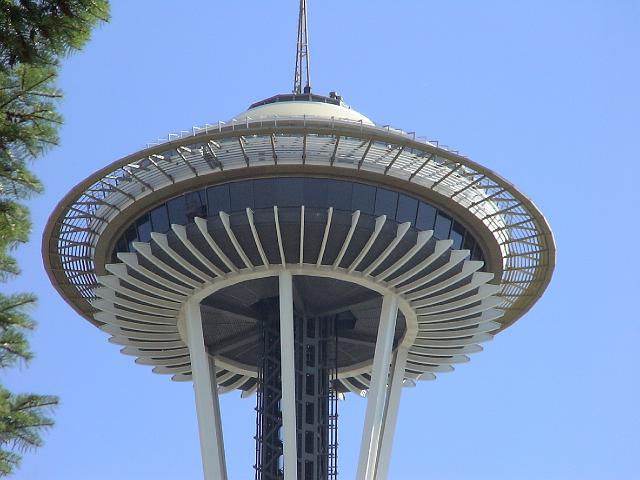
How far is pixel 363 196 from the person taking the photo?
47.2m

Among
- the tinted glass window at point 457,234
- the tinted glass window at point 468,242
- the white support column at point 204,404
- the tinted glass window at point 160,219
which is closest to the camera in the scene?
the tinted glass window at point 160,219

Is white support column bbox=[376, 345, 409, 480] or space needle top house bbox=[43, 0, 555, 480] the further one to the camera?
white support column bbox=[376, 345, 409, 480]

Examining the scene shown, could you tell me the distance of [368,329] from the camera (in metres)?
54.2

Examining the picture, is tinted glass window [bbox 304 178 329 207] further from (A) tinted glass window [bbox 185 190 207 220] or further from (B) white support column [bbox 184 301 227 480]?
(B) white support column [bbox 184 301 227 480]

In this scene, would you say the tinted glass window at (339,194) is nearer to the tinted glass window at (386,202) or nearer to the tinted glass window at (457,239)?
the tinted glass window at (386,202)

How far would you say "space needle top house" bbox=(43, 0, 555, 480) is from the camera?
153 feet

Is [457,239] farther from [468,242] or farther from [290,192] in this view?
[290,192]

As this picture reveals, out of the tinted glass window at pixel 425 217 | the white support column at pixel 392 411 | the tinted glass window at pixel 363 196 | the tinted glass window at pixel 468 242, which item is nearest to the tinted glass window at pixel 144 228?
the tinted glass window at pixel 363 196

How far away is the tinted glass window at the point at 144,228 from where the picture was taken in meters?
47.9

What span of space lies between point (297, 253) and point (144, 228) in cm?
567

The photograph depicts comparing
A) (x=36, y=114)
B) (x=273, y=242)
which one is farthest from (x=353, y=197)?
(x=36, y=114)

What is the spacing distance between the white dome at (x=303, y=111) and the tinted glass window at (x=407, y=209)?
489cm

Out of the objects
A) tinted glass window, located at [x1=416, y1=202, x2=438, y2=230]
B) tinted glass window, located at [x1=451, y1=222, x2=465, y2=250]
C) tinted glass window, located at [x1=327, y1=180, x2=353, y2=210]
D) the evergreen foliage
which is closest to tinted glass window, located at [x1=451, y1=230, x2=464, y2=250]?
tinted glass window, located at [x1=451, y1=222, x2=465, y2=250]

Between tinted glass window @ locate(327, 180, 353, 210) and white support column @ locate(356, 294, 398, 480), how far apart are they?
444 cm
